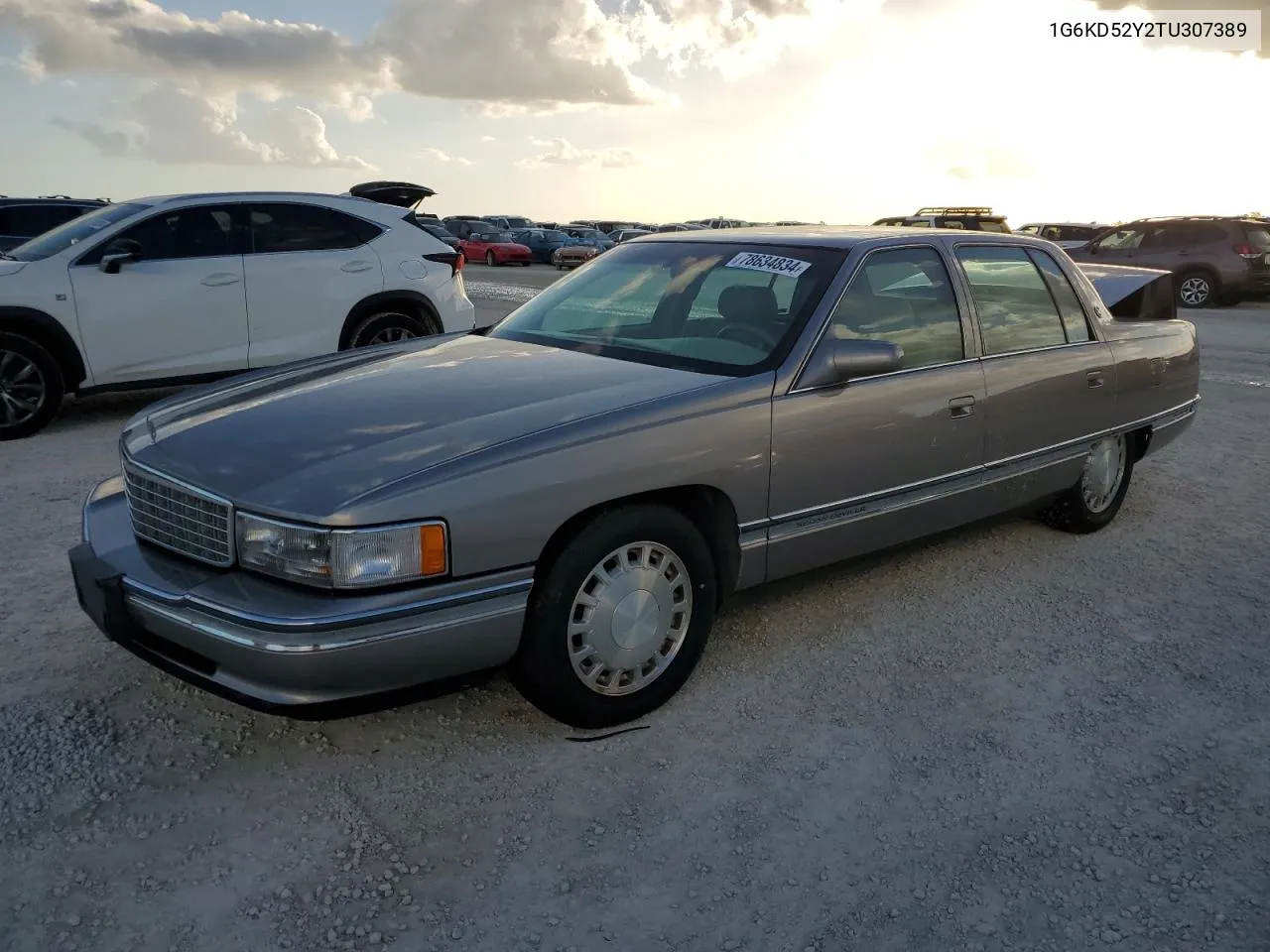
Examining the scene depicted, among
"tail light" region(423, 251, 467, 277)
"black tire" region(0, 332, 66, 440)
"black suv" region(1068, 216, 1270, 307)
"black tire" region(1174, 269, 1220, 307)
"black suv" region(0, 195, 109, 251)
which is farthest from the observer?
"black tire" region(1174, 269, 1220, 307)

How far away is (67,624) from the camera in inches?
153

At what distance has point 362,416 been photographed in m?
3.14

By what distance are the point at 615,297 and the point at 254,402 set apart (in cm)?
153

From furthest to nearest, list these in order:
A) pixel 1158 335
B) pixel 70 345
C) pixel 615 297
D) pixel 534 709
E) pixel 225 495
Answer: pixel 70 345, pixel 1158 335, pixel 615 297, pixel 534 709, pixel 225 495

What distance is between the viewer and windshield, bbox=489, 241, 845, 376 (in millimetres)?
3658

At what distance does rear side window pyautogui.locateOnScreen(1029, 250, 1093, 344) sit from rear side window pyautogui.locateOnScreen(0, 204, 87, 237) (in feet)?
35.4

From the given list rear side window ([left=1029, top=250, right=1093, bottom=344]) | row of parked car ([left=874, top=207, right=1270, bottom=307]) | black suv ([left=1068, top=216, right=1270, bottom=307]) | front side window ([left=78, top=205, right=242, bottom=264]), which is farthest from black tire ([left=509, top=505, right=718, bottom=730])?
black suv ([left=1068, top=216, right=1270, bottom=307])

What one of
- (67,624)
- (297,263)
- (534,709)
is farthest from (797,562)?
(297,263)

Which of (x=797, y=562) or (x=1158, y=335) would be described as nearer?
(x=797, y=562)

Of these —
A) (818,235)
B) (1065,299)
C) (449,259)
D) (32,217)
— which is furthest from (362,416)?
(32,217)

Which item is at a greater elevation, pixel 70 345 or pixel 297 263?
pixel 297 263

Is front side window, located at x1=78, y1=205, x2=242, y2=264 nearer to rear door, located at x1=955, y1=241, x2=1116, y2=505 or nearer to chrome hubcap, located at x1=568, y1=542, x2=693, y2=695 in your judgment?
rear door, located at x1=955, y1=241, x2=1116, y2=505

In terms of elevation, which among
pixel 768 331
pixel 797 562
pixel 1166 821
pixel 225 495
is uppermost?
pixel 768 331

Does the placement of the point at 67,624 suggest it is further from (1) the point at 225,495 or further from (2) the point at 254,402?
(1) the point at 225,495
